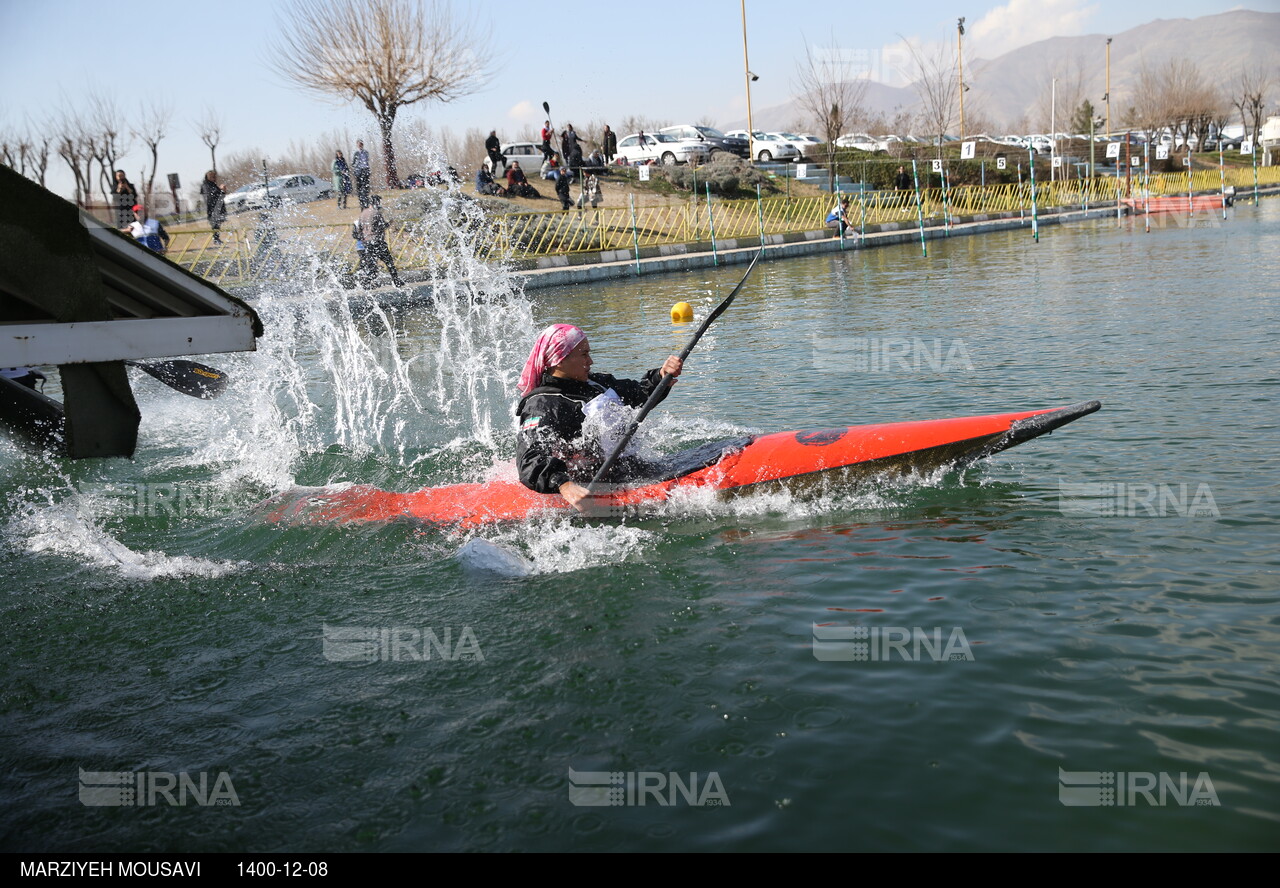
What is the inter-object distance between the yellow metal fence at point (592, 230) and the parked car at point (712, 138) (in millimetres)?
5918

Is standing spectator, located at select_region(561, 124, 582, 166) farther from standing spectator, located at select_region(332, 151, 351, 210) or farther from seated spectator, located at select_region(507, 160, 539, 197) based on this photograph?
standing spectator, located at select_region(332, 151, 351, 210)

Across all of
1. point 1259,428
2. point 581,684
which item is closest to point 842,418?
point 1259,428

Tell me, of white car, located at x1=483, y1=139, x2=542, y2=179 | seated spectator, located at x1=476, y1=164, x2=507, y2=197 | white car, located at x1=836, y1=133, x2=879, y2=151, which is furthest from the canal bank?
white car, located at x1=836, y1=133, x2=879, y2=151

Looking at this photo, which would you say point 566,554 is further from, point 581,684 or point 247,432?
point 247,432

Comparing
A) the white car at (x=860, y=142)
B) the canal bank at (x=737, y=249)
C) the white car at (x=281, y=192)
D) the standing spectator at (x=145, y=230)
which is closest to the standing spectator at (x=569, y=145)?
the canal bank at (x=737, y=249)

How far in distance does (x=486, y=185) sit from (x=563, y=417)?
24823 millimetres

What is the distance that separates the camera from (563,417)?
218 inches

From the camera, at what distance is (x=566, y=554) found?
5.52 metres

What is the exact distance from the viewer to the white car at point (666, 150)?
1448 inches

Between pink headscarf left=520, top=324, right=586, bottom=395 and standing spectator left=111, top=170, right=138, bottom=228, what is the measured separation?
58.2ft

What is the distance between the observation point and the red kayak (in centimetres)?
552

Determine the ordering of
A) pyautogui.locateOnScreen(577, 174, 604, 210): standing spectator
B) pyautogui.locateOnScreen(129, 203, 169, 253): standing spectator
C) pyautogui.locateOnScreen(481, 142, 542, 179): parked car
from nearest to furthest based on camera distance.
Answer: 1. pyautogui.locateOnScreen(129, 203, 169, 253): standing spectator
2. pyautogui.locateOnScreen(577, 174, 604, 210): standing spectator
3. pyautogui.locateOnScreen(481, 142, 542, 179): parked car

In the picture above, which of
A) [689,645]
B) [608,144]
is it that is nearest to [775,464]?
[689,645]

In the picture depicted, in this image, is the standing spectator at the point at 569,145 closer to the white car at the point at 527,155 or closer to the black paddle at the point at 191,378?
the white car at the point at 527,155
